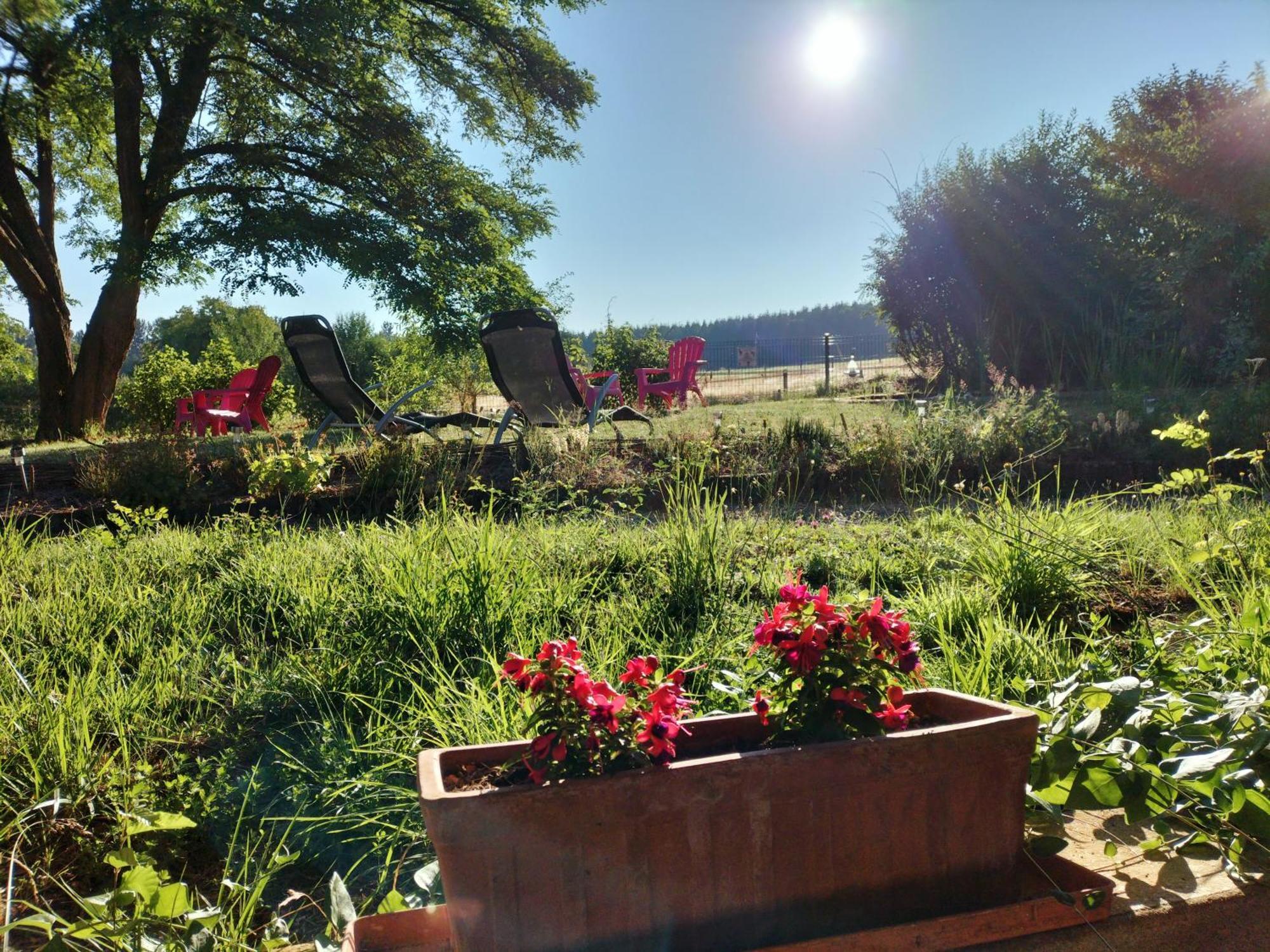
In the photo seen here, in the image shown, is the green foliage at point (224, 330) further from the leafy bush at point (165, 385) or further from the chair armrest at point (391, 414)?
the chair armrest at point (391, 414)

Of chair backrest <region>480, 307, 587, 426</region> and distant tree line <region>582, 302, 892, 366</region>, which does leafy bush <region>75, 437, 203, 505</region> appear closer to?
chair backrest <region>480, 307, 587, 426</region>

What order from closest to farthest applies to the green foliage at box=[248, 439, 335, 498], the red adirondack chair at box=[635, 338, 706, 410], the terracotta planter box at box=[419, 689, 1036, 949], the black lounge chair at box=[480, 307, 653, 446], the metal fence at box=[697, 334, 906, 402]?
the terracotta planter box at box=[419, 689, 1036, 949] → the green foliage at box=[248, 439, 335, 498] → the black lounge chair at box=[480, 307, 653, 446] → the red adirondack chair at box=[635, 338, 706, 410] → the metal fence at box=[697, 334, 906, 402]

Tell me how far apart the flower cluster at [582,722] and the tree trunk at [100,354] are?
41.4 ft

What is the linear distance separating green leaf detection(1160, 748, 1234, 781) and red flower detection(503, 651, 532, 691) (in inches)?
40.8

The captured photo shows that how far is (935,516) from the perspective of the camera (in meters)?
3.75

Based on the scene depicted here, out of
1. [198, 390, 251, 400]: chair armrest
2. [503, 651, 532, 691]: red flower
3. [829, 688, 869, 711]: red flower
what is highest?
[198, 390, 251, 400]: chair armrest

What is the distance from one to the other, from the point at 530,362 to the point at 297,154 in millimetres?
7411

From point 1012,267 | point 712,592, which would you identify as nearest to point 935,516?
point 712,592

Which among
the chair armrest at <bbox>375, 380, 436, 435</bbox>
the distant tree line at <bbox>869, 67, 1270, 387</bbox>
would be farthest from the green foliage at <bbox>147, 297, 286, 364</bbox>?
the chair armrest at <bbox>375, 380, 436, 435</bbox>

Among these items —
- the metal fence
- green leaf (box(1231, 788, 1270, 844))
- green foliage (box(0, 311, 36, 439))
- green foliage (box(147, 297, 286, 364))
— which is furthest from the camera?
green foliage (box(147, 297, 286, 364))

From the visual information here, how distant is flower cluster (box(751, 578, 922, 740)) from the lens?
4.37 ft

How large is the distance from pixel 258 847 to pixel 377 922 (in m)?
0.55

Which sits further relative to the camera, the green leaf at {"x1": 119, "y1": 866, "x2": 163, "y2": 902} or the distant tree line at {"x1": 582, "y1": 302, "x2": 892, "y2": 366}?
the distant tree line at {"x1": 582, "y1": 302, "x2": 892, "y2": 366}

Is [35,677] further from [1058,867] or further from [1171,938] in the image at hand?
[1171,938]
